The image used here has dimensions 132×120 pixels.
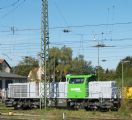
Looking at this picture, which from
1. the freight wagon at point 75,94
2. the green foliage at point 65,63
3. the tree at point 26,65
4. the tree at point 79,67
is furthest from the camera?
the tree at point 26,65

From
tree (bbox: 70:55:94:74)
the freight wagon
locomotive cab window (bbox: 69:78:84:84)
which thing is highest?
tree (bbox: 70:55:94:74)

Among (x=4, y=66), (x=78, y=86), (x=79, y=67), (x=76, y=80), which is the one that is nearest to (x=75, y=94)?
(x=78, y=86)

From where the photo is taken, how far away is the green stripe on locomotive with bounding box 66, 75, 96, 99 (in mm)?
39500

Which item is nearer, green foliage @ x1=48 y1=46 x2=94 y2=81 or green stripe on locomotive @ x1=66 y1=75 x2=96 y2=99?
green stripe on locomotive @ x1=66 y1=75 x2=96 y2=99

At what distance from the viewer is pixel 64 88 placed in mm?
40844

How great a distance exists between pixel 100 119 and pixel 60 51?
7668 cm

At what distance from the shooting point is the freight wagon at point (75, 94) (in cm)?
3850

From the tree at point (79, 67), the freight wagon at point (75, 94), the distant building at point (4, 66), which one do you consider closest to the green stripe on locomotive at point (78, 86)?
the freight wagon at point (75, 94)

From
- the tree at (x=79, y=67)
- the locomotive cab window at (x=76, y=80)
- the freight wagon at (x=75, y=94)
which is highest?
the tree at (x=79, y=67)

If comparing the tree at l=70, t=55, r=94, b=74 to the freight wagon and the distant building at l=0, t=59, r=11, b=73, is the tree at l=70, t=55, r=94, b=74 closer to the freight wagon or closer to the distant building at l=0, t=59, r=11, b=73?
the distant building at l=0, t=59, r=11, b=73

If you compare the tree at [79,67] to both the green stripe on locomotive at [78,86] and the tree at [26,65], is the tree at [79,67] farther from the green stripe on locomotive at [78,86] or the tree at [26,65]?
the green stripe on locomotive at [78,86]

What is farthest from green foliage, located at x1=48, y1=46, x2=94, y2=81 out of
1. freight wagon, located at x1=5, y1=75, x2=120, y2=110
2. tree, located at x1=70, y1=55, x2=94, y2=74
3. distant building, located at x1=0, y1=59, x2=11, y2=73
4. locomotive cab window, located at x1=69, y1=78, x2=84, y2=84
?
locomotive cab window, located at x1=69, y1=78, x2=84, y2=84

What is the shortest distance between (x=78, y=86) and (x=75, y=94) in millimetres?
792

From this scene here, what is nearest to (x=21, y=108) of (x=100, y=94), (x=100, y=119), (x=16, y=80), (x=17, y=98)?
(x=17, y=98)
